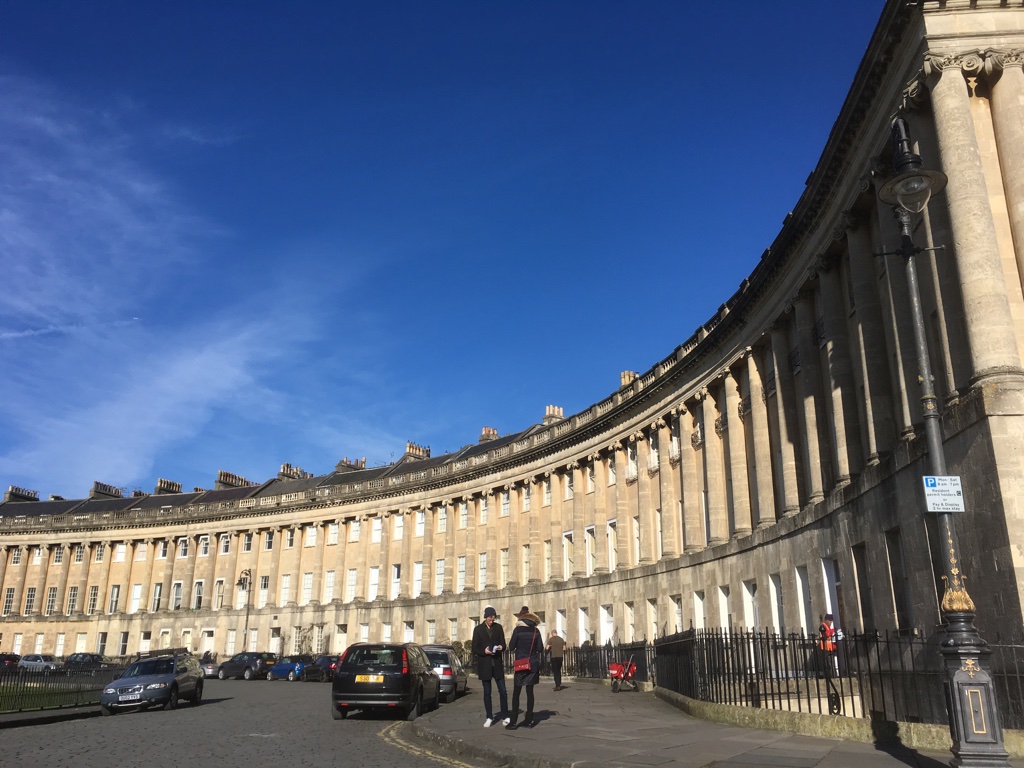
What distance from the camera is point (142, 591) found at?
7119 centimetres

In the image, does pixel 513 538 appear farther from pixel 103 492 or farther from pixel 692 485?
pixel 103 492

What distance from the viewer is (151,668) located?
24.4m

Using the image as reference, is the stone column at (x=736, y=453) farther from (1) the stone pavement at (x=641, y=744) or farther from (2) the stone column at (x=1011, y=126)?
(2) the stone column at (x=1011, y=126)

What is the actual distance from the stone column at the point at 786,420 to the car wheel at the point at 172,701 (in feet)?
62.0

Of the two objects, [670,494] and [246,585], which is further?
[246,585]

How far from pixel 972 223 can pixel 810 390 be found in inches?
410

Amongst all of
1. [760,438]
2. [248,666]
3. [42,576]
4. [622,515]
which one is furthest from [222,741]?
[42,576]

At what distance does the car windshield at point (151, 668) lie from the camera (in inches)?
952

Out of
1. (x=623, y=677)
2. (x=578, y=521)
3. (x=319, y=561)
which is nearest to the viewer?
(x=623, y=677)

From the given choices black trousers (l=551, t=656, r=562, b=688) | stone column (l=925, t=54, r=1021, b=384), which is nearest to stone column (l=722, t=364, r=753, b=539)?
black trousers (l=551, t=656, r=562, b=688)

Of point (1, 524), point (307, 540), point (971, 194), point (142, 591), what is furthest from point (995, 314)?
point (1, 524)

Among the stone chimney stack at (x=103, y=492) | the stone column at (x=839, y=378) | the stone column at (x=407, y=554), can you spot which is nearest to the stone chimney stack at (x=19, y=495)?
the stone chimney stack at (x=103, y=492)

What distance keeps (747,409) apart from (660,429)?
7.77 meters

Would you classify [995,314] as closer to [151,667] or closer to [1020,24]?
[1020,24]
